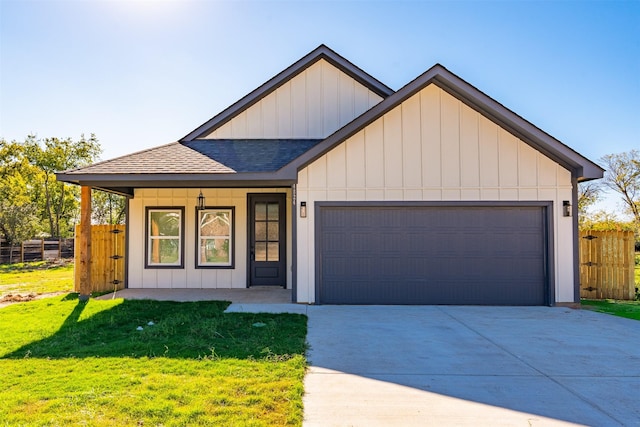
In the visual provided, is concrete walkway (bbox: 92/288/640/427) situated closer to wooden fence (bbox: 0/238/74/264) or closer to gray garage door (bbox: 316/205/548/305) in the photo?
gray garage door (bbox: 316/205/548/305)

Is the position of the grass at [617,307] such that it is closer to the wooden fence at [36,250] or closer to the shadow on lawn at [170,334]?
the shadow on lawn at [170,334]

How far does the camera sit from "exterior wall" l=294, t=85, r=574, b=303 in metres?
7.68

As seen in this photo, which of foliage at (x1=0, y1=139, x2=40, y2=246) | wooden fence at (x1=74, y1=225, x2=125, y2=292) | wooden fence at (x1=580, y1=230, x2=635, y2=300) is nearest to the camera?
wooden fence at (x1=580, y1=230, x2=635, y2=300)

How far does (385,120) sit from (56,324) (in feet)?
22.7

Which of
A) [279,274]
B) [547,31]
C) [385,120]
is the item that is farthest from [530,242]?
[547,31]

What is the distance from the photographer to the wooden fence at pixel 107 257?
9359 mm

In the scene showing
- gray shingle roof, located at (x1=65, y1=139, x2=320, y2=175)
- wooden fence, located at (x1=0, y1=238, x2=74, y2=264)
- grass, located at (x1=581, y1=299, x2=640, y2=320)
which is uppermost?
gray shingle roof, located at (x1=65, y1=139, x2=320, y2=175)

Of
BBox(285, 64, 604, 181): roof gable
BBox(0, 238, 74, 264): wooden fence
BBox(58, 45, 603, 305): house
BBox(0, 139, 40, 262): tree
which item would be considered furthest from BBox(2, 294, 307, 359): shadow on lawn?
BBox(0, 139, 40, 262): tree

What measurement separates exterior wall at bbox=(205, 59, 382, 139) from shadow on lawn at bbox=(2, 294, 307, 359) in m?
5.18

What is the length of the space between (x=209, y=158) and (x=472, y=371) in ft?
22.9

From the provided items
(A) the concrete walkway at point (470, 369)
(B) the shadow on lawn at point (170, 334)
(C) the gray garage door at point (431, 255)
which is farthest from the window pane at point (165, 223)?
(C) the gray garage door at point (431, 255)

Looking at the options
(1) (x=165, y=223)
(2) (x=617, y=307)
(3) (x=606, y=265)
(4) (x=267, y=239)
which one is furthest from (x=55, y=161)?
(2) (x=617, y=307)

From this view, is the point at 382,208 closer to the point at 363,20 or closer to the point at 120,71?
the point at 363,20

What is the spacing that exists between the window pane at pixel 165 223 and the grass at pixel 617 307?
32.1ft
